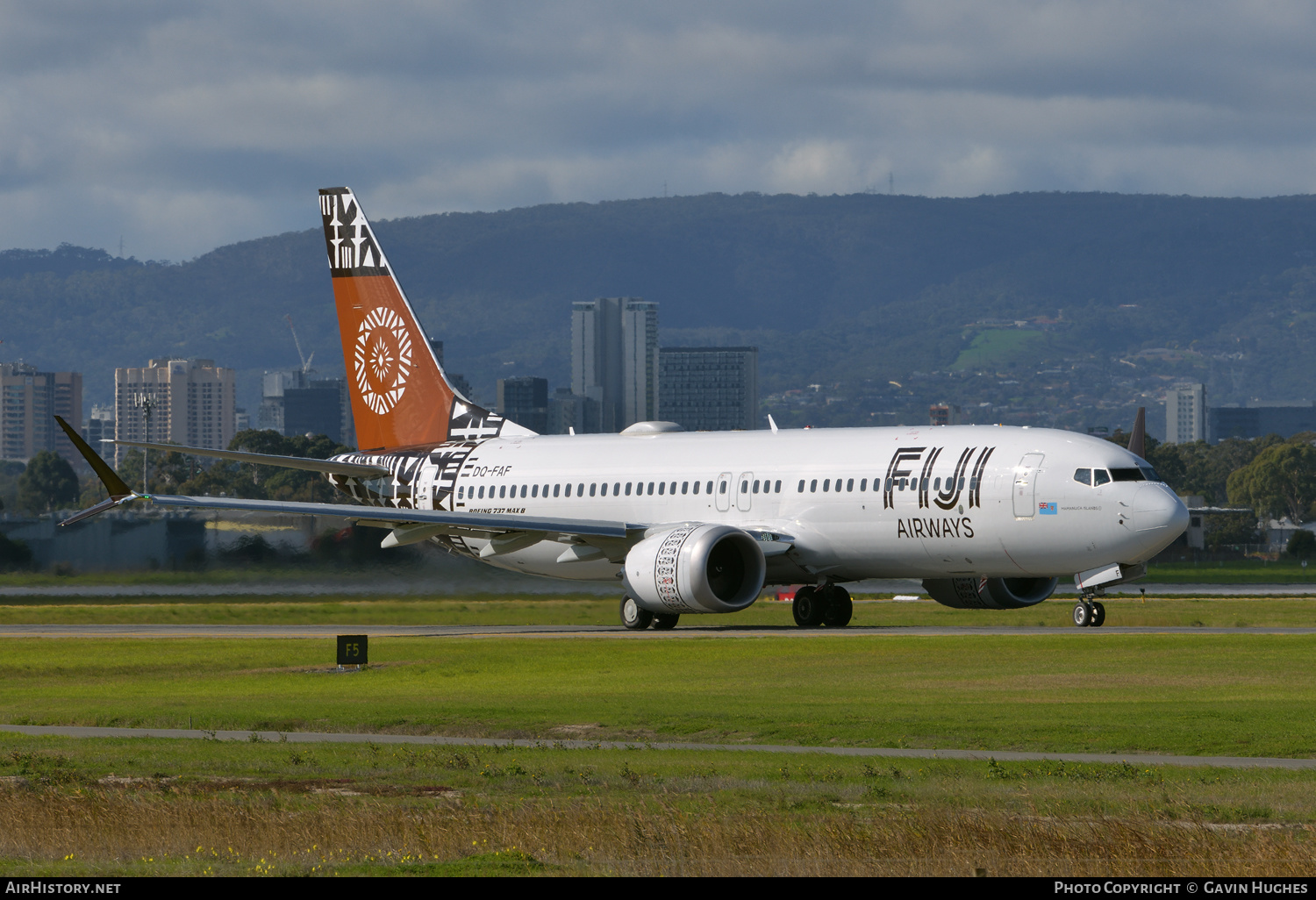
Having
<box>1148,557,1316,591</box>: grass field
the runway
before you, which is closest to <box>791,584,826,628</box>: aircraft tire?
the runway

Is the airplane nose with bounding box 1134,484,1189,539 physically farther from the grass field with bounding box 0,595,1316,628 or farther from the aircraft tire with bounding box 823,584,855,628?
the aircraft tire with bounding box 823,584,855,628

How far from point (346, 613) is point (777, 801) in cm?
3887

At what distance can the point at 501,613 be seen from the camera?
56406mm

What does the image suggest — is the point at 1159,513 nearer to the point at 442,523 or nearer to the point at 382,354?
Answer: the point at 442,523

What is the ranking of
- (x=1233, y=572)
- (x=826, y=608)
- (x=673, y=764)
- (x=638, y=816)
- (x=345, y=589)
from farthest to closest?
(x=1233, y=572), (x=345, y=589), (x=826, y=608), (x=673, y=764), (x=638, y=816)

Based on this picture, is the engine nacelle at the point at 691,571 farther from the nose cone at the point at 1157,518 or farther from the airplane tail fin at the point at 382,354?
the airplane tail fin at the point at 382,354

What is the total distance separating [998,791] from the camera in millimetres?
18406

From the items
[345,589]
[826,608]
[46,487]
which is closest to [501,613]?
[345,589]

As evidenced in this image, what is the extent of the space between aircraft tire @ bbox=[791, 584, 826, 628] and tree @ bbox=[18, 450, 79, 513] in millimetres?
100168

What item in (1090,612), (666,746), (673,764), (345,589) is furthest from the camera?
(345,589)

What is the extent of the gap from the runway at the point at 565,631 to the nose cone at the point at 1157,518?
223 centimetres

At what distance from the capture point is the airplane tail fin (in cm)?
5816

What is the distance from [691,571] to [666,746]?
2033 centimetres

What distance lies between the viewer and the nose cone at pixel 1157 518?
4141 cm
